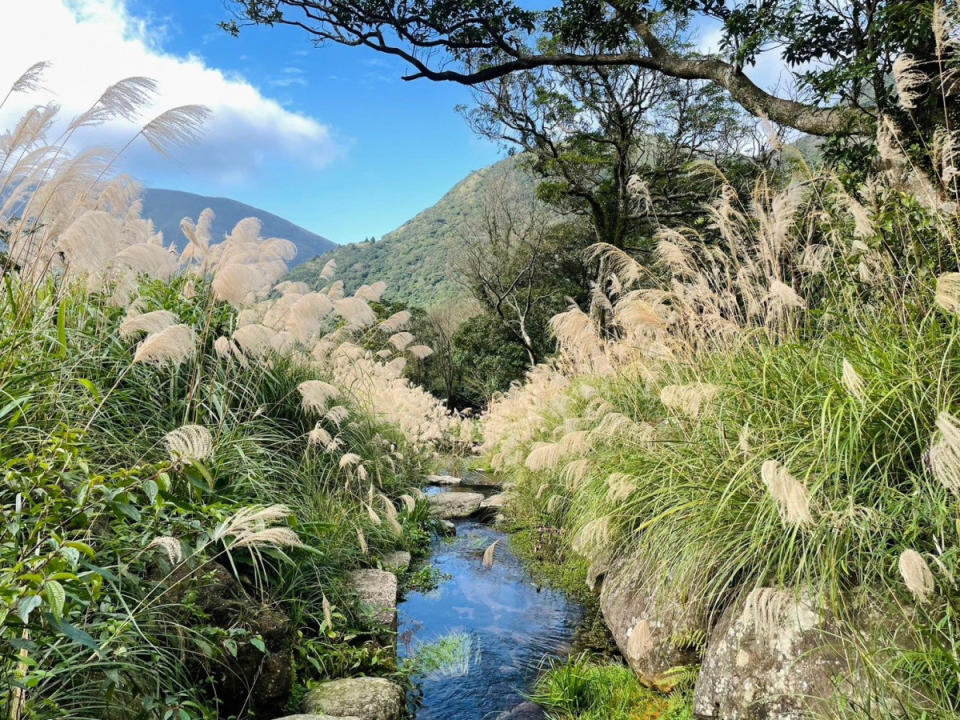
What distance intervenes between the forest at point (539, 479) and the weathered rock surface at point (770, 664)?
1 centimetres

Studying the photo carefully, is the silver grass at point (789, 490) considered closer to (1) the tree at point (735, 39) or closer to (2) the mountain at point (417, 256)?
(1) the tree at point (735, 39)

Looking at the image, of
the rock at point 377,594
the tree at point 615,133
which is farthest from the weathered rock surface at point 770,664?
the tree at point 615,133

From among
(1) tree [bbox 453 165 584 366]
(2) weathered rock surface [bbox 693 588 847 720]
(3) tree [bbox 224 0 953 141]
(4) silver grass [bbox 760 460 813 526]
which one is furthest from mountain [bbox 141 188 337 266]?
(4) silver grass [bbox 760 460 813 526]

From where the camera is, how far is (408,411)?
8859mm

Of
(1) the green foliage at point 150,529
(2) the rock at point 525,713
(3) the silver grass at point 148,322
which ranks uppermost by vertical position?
(3) the silver grass at point 148,322

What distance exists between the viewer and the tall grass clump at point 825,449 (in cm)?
225

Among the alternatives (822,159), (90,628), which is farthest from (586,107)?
(90,628)

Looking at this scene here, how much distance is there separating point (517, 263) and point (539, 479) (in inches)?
690

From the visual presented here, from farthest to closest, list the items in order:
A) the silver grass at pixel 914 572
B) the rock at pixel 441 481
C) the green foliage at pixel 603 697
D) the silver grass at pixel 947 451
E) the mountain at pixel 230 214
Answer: the mountain at pixel 230 214 < the rock at pixel 441 481 < the green foliage at pixel 603 697 < the silver grass at pixel 914 572 < the silver grass at pixel 947 451

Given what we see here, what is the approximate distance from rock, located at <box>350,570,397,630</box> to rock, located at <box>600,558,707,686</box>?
57.0 inches

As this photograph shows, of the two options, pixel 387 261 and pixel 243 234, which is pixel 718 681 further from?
pixel 387 261

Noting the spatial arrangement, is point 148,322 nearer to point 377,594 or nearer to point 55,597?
point 55,597

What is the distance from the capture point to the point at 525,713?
10.5ft

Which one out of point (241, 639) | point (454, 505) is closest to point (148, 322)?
point (241, 639)
